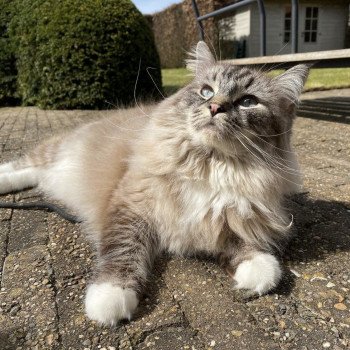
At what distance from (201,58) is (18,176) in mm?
1625

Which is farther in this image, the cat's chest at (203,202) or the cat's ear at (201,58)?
the cat's ear at (201,58)

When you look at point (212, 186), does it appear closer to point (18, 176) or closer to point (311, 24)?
point (18, 176)

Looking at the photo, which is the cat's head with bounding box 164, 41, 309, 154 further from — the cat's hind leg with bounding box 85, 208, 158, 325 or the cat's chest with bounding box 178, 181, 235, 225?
the cat's hind leg with bounding box 85, 208, 158, 325

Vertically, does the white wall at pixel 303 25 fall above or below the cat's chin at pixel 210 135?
above

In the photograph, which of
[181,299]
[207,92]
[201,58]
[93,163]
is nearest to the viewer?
[181,299]

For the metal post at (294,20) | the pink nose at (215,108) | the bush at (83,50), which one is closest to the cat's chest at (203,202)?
the pink nose at (215,108)

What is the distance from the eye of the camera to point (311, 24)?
18656mm

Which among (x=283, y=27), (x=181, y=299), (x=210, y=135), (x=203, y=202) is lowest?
(x=181, y=299)

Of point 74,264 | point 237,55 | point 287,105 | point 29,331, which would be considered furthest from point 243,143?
point 237,55

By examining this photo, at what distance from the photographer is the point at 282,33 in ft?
58.6

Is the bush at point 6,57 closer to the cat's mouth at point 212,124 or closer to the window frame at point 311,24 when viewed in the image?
the cat's mouth at point 212,124

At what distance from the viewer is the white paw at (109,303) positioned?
1.37 meters

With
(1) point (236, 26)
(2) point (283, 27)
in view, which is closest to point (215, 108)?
(1) point (236, 26)

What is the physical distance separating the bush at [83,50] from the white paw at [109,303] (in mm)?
5314
